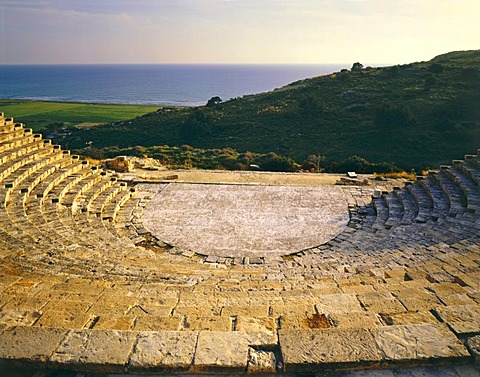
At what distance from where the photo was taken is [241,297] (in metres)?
5.26

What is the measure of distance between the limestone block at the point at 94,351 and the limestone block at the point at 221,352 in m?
0.69

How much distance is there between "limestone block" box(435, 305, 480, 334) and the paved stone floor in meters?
5.21

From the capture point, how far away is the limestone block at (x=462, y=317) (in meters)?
3.94

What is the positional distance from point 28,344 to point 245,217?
8.58 meters

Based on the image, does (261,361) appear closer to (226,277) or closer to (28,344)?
(28,344)

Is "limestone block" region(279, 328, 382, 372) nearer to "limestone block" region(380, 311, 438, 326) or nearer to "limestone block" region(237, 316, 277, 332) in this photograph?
"limestone block" region(237, 316, 277, 332)

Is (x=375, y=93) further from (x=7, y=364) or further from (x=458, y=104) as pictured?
(x=7, y=364)

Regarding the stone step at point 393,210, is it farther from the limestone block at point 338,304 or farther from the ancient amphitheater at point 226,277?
the limestone block at point 338,304

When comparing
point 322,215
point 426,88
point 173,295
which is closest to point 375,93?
point 426,88

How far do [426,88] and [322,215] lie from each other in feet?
113

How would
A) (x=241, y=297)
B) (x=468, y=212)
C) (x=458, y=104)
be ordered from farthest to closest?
1. (x=458, y=104)
2. (x=468, y=212)
3. (x=241, y=297)

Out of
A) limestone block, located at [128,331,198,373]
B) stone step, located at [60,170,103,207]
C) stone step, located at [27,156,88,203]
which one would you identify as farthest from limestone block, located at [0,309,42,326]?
stone step, located at [60,170,103,207]

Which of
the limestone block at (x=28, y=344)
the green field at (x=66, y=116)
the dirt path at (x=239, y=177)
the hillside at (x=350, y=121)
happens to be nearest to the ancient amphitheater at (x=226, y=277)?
the limestone block at (x=28, y=344)

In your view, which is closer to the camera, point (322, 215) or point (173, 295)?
point (173, 295)
